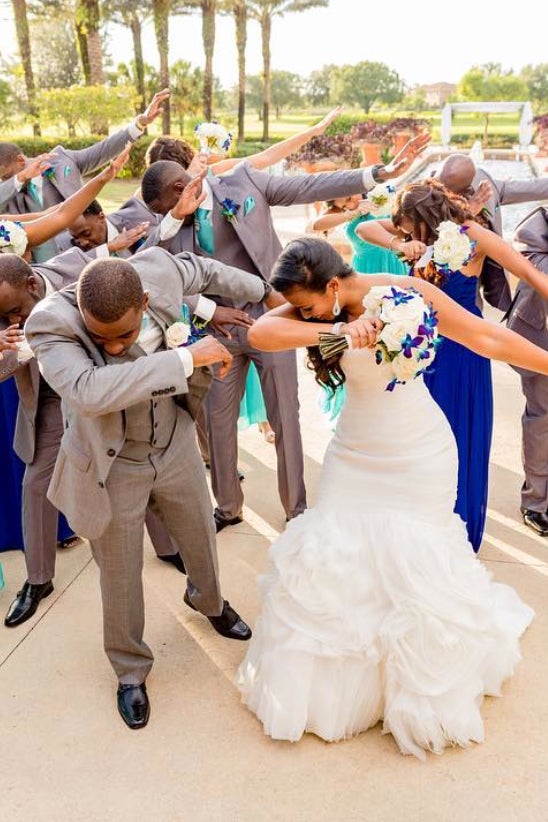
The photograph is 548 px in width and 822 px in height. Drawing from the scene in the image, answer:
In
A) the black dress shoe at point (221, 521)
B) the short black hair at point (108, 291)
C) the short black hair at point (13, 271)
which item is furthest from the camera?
the black dress shoe at point (221, 521)

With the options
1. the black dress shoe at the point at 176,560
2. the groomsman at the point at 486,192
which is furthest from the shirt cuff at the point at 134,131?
the black dress shoe at the point at 176,560

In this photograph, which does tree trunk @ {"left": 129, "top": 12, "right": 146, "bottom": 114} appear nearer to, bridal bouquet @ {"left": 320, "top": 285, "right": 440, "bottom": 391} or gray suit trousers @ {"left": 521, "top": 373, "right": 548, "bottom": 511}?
gray suit trousers @ {"left": 521, "top": 373, "right": 548, "bottom": 511}

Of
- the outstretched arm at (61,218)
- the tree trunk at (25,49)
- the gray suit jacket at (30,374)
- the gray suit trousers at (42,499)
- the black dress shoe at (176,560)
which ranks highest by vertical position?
the tree trunk at (25,49)

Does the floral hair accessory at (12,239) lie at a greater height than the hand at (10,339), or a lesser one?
greater

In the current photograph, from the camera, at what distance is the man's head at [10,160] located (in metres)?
5.75

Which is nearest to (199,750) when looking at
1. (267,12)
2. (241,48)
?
(241,48)

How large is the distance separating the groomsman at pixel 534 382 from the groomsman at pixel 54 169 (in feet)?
9.58

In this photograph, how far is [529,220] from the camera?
4254mm

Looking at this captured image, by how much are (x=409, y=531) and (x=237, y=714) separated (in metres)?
1.08

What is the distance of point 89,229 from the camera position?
462 cm

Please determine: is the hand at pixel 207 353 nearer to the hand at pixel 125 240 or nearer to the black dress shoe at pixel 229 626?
the black dress shoe at pixel 229 626

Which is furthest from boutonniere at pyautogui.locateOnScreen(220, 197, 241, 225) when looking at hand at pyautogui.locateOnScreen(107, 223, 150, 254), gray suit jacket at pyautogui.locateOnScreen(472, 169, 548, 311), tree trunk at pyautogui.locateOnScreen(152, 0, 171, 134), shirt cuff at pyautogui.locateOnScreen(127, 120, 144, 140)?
tree trunk at pyautogui.locateOnScreen(152, 0, 171, 134)

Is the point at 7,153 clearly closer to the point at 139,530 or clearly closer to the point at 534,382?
the point at 139,530

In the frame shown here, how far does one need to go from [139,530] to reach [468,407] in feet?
6.42
